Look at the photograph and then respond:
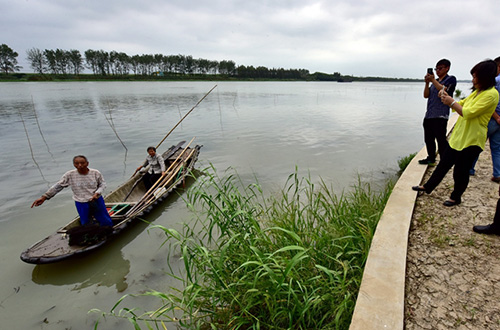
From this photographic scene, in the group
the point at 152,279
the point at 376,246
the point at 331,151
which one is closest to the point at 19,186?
the point at 152,279

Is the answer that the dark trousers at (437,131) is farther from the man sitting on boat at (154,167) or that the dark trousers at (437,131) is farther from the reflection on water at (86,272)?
the man sitting on boat at (154,167)

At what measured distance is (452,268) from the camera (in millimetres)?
2473

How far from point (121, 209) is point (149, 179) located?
1.71m

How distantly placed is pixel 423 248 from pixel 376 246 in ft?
1.81

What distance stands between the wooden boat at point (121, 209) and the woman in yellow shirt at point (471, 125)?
414cm

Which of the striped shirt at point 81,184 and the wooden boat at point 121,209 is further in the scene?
the striped shirt at point 81,184

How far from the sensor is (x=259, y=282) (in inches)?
95.6

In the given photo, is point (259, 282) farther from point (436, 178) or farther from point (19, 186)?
point (19, 186)

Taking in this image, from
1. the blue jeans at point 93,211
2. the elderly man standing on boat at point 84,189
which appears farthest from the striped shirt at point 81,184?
the blue jeans at point 93,211

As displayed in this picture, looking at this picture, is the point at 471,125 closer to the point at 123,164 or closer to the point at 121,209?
the point at 121,209

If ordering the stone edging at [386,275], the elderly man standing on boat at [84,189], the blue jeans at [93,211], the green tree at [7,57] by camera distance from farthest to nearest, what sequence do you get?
1. the green tree at [7,57]
2. the blue jeans at [93,211]
3. the elderly man standing on boat at [84,189]
4. the stone edging at [386,275]

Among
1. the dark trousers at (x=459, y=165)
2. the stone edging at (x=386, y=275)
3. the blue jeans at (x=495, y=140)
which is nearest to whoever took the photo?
the stone edging at (x=386, y=275)

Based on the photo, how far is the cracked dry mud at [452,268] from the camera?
6.53ft

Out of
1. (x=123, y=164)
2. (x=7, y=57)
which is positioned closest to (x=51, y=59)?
(x=7, y=57)
